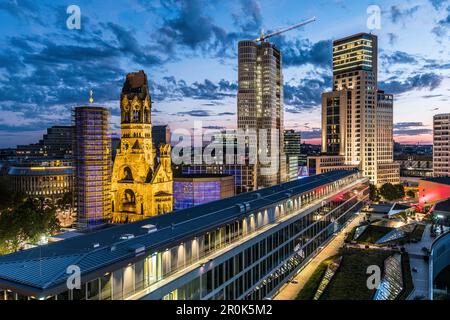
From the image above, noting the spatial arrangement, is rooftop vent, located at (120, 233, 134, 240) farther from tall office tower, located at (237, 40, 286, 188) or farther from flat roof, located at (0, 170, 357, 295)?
tall office tower, located at (237, 40, 286, 188)

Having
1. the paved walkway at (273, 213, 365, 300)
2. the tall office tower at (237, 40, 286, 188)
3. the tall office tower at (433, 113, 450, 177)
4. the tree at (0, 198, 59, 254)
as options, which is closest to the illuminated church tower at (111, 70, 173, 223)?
the tree at (0, 198, 59, 254)

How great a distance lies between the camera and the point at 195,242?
27.8 meters

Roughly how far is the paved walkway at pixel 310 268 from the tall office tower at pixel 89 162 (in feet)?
180

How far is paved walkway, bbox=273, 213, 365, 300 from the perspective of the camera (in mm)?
41366

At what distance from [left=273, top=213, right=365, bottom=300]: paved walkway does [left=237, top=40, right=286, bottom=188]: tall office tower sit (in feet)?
279

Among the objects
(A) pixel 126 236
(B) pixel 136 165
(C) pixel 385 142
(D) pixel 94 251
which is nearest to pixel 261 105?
(C) pixel 385 142

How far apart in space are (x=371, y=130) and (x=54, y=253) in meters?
163

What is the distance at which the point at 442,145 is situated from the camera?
500ft

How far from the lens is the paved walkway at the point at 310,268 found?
4137 cm

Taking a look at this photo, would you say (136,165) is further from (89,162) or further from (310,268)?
(310,268)

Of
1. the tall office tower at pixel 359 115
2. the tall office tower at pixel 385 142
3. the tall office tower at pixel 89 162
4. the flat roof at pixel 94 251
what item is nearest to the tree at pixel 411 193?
the tall office tower at pixel 359 115

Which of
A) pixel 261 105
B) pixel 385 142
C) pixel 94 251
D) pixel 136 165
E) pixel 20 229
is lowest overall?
pixel 20 229

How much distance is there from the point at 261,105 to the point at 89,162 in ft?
317
